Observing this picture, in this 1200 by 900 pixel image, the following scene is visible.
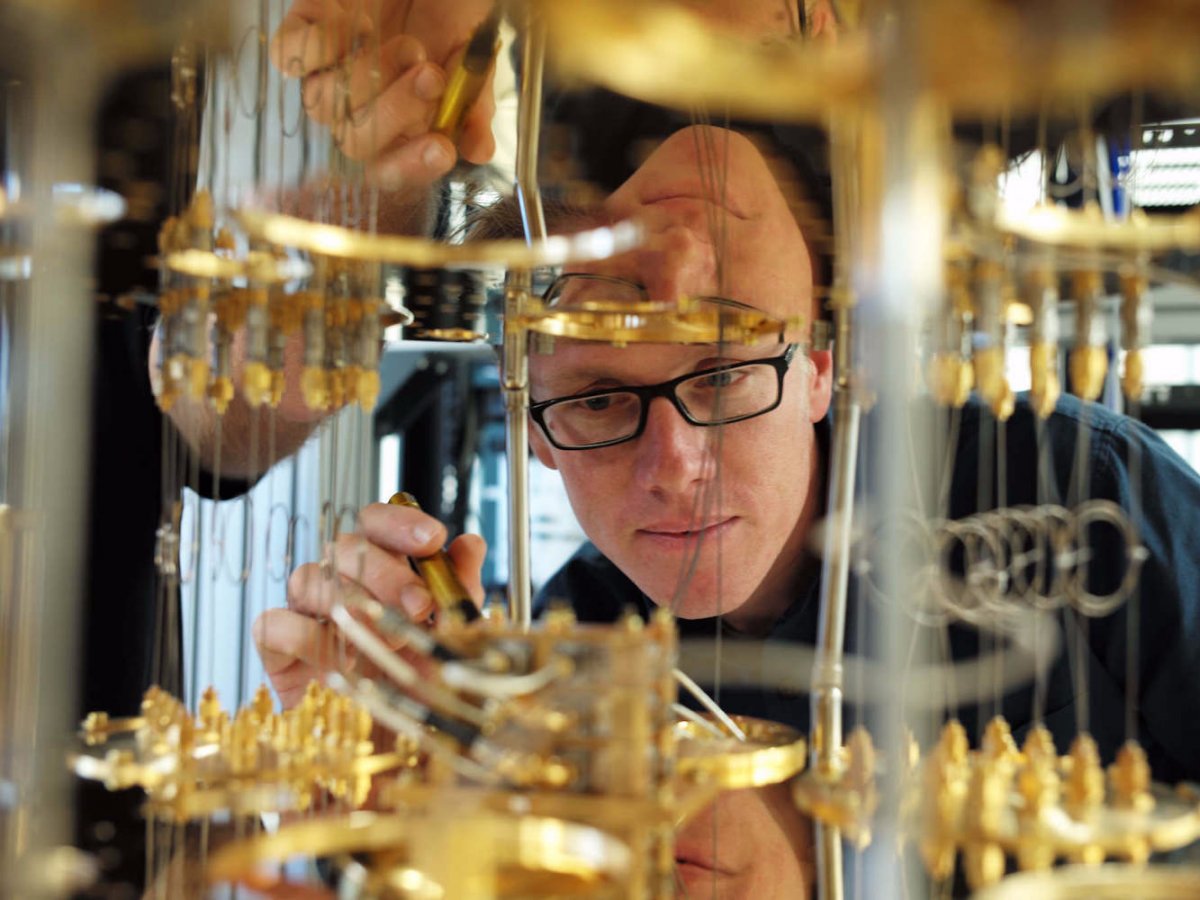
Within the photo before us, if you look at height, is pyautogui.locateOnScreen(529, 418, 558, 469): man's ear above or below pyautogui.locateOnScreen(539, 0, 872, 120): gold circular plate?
below

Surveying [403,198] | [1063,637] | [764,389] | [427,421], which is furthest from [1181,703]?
[427,421]

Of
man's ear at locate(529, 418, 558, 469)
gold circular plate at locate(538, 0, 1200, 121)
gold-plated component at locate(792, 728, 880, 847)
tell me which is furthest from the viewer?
man's ear at locate(529, 418, 558, 469)

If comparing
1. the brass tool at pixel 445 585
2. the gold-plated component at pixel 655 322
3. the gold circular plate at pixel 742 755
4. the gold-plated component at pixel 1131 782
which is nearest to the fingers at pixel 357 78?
the gold-plated component at pixel 655 322

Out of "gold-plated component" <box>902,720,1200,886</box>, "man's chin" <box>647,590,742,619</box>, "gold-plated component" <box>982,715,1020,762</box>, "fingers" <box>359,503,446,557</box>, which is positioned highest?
"fingers" <box>359,503,446,557</box>

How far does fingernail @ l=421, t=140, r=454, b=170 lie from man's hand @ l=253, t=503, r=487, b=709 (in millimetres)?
215

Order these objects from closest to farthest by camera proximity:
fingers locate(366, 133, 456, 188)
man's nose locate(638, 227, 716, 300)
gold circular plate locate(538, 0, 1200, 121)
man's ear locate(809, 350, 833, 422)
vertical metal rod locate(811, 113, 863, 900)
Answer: gold circular plate locate(538, 0, 1200, 121)
vertical metal rod locate(811, 113, 863, 900)
fingers locate(366, 133, 456, 188)
man's nose locate(638, 227, 716, 300)
man's ear locate(809, 350, 833, 422)

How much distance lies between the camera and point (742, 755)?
22.4 inches

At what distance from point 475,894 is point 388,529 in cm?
43

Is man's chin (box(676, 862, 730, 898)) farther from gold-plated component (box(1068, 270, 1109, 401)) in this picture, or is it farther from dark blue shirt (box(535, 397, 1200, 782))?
gold-plated component (box(1068, 270, 1109, 401))

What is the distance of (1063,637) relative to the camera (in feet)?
3.38

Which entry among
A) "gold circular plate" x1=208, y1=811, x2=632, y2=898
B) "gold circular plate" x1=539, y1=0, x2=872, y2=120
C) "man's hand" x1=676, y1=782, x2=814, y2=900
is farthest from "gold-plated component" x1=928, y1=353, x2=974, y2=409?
"man's hand" x1=676, y1=782, x2=814, y2=900

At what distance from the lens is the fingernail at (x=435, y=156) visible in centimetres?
76

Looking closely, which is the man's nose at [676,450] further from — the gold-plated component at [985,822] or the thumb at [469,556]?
the gold-plated component at [985,822]

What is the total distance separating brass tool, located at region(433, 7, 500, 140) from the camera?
2.48 feet
